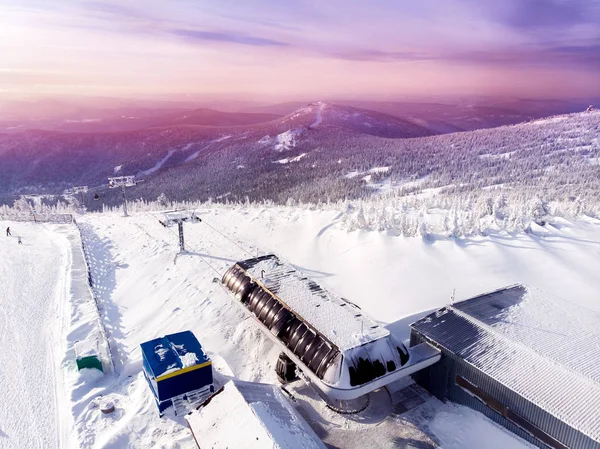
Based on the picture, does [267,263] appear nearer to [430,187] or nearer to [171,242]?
[171,242]

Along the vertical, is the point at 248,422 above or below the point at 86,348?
above

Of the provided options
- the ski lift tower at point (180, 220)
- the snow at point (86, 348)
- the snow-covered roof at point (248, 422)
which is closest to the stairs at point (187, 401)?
the snow-covered roof at point (248, 422)

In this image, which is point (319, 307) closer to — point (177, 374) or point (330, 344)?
point (330, 344)

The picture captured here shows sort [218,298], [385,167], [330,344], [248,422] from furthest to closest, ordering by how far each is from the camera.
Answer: [385,167], [218,298], [330,344], [248,422]

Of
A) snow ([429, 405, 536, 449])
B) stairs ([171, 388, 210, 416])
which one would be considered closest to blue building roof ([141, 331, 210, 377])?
stairs ([171, 388, 210, 416])

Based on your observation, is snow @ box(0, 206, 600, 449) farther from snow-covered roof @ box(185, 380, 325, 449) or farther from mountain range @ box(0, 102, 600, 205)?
mountain range @ box(0, 102, 600, 205)

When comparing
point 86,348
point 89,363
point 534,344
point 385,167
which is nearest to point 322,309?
point 534,344
